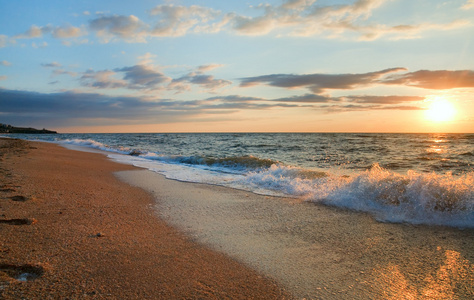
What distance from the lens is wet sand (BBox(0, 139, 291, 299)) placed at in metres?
2.52

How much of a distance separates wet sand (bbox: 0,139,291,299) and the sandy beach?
0.01 meters

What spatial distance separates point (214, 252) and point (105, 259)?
1.19 meters

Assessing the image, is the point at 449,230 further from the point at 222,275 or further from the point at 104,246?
the point at 104,246

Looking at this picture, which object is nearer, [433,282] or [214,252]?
[433,282]

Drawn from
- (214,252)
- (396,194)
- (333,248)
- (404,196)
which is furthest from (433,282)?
(396,194)

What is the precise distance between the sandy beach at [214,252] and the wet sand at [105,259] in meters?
0.01

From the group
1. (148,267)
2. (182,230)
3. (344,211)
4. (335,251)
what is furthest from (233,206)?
(148,267)

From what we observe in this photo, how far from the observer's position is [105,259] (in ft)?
10.1

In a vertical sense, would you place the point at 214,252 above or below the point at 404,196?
below

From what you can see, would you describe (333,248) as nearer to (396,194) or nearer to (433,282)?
(433,282)

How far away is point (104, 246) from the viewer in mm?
3424

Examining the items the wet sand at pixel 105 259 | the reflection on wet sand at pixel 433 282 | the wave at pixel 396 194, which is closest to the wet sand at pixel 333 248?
the reflection on wet sand at pixel 433 282

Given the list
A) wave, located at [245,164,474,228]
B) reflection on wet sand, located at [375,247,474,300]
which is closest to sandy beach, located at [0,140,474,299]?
reflection on wet sand, located at [375,247,474,300]

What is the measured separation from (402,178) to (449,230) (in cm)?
191
